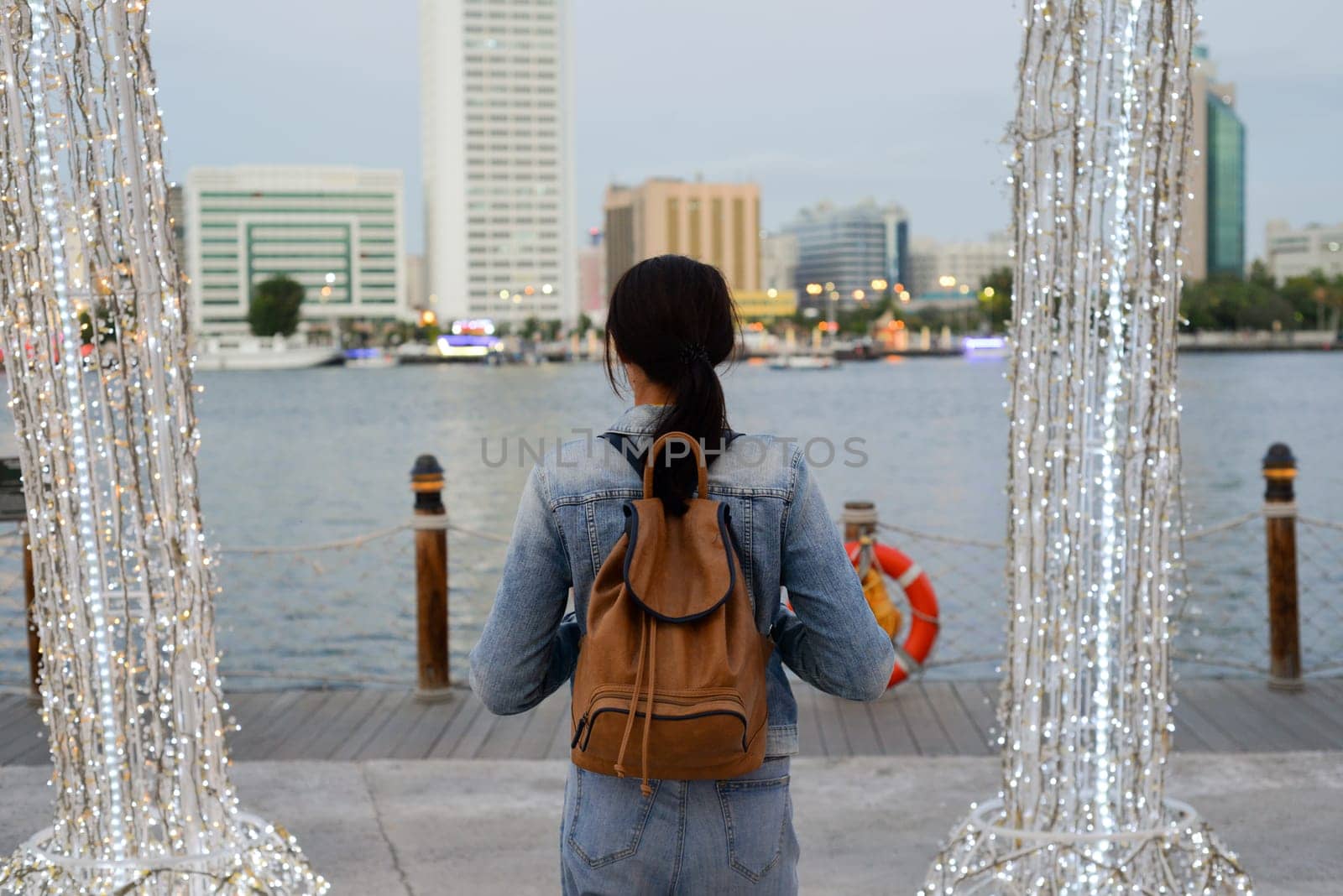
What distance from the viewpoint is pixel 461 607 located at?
475 inches

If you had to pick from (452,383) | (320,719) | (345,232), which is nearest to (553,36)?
(345,232)

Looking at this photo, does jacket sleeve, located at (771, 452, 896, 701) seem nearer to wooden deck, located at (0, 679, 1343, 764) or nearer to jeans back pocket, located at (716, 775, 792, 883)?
jeans back pocket, located at (716, 775, 792, 883)

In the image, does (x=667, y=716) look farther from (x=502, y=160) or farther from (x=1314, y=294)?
(x=502, y=160)

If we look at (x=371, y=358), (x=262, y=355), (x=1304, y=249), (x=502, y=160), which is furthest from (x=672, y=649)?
(x=1304, y=249)

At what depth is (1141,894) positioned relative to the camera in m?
2.90

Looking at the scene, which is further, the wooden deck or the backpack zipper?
the wooden deck

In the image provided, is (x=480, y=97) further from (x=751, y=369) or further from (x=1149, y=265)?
(x=1149, y=265)

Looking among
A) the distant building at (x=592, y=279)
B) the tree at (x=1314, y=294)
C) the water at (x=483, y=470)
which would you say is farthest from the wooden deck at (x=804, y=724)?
the distant building at (x=592, y=279)

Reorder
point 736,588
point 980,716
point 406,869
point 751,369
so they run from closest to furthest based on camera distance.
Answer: point 736,588, point 406,869, point 980,716, point 751,369

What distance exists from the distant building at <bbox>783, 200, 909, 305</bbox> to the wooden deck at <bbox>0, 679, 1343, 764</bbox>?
17120cm

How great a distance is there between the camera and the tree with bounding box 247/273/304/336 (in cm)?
10475

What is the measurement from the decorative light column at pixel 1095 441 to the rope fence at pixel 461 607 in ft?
11.0

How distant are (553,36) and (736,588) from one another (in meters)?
149

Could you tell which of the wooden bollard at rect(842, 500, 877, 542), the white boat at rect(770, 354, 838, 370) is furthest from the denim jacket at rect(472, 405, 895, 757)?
the white boat at rect(770, 354, 838, 370)
